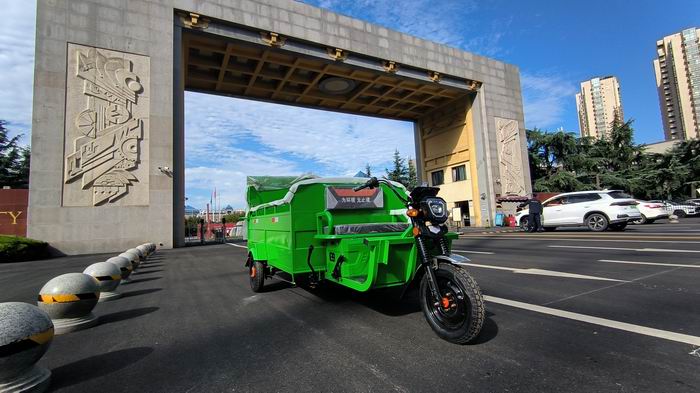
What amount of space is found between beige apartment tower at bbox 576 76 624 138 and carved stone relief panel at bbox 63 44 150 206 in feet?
297

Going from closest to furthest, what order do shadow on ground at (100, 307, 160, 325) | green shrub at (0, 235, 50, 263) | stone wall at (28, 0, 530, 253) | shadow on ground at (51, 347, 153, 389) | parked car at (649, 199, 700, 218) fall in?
1. shadow on ground at (51, 347, 153, 389)
2. shadow on ground at (100, 307, 160, 325)
3. green shrub at (0, 235, 50, 263)
4. stone wall at (28, 0, 530, 253)
5. parked car at (649, 199, 700, 218)

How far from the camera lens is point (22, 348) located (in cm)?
280

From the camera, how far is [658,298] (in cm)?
465


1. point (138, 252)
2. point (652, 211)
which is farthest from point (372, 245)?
point (652, 211)

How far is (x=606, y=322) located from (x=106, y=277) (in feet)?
25.1

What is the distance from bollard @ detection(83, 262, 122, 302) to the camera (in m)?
6.45

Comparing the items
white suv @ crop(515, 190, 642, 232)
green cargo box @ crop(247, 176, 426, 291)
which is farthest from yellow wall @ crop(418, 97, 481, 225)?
green cargo box @ crop(247, 176, 426, 291)

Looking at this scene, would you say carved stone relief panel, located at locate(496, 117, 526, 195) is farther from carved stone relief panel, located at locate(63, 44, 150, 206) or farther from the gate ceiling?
carved stone relief panel, located at locate(63, 44, 150, 206)

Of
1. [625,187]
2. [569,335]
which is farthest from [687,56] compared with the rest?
[569,335]

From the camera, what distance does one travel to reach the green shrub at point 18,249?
14.8 metres

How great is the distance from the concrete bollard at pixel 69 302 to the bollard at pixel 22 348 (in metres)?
1.74

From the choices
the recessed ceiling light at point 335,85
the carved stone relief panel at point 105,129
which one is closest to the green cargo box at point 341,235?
the carved stone relief panel at point 105,129

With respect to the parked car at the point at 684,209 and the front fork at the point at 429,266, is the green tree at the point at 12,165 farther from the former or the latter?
the parked car at the point at 684,209

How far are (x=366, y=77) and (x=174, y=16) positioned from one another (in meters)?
14.2
